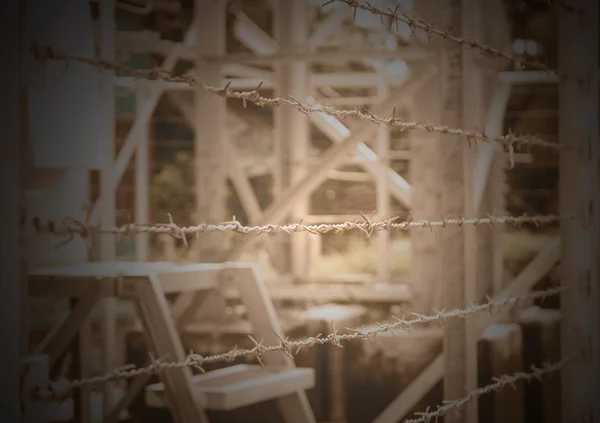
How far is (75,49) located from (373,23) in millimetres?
6003

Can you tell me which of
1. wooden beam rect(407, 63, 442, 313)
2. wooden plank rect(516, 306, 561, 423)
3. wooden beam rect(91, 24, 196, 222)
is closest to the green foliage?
wooden beam rect(91, 24, 196, 222)

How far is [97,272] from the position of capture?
3.36 metres

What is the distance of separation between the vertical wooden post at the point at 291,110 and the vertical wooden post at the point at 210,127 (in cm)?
80

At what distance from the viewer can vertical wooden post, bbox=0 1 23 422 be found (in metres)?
1.99

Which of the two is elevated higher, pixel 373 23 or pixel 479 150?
pixel 373 23

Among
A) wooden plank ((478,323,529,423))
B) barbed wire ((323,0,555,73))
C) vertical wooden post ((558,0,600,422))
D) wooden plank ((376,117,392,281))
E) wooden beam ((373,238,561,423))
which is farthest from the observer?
wooden plank ((376,117,392,281))

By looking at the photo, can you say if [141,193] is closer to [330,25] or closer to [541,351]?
[330,25]

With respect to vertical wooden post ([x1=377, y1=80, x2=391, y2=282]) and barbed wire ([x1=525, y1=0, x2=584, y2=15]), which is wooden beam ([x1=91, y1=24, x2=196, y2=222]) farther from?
barbed wire ([x1=525, y1=0, x2=584, y2=15])

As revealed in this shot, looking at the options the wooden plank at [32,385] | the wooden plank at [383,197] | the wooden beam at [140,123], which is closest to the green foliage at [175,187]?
the wooden beam at [140,123]

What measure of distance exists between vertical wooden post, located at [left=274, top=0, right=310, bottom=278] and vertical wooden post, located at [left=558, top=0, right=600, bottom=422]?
14.4 ft

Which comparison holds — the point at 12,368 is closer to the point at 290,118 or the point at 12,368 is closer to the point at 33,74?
the point at 33,74

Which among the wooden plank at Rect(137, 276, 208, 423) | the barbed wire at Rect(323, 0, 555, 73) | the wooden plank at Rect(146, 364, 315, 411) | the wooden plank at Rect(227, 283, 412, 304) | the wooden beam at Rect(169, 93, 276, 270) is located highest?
the barbed wire at Rect(323, 0, 555, 73)

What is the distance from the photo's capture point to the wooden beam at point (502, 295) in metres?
4.16

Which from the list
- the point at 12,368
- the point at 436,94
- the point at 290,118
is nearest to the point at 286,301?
the point at 290,118
